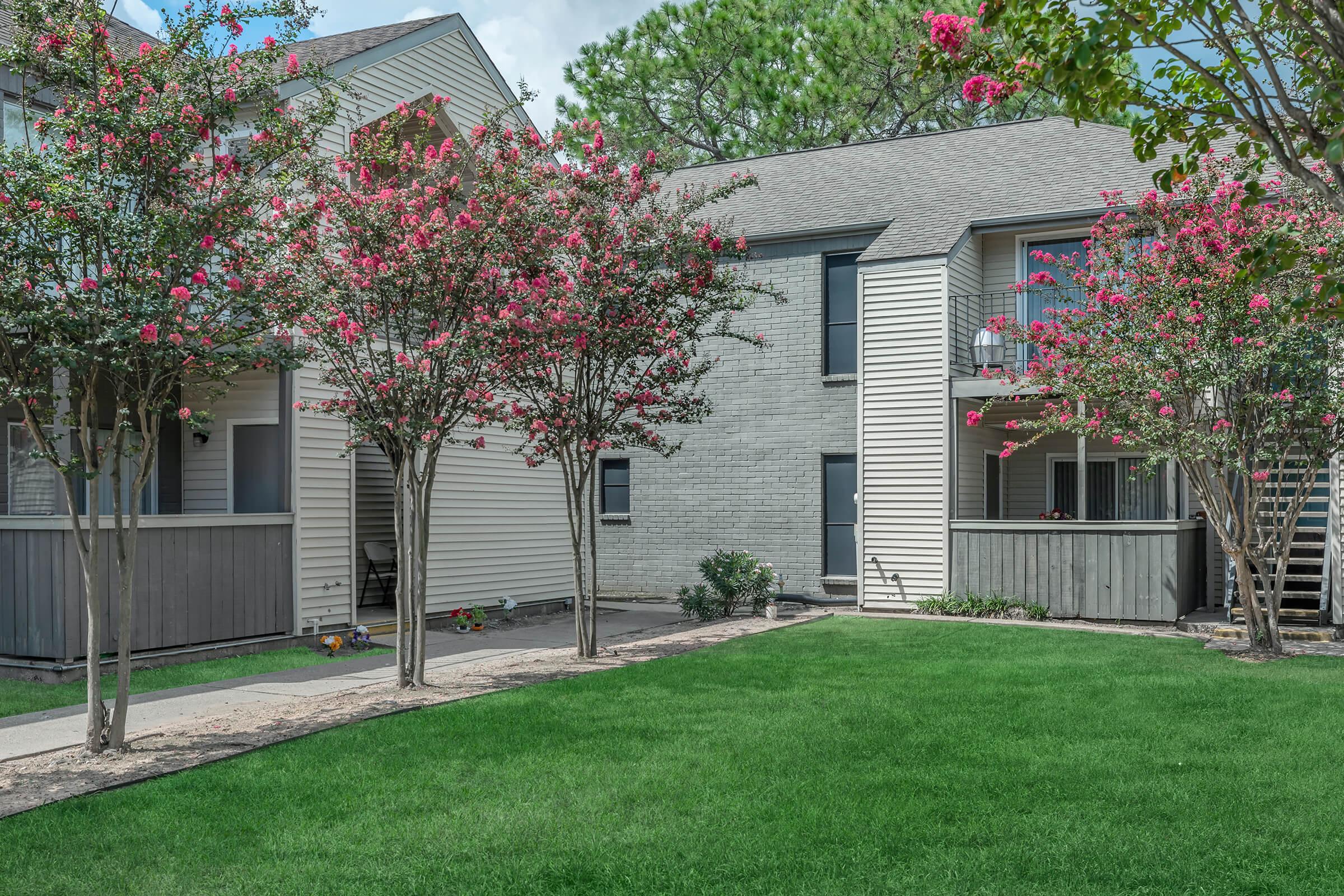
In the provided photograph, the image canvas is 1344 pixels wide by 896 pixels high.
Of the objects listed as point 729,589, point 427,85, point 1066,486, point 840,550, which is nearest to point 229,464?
point 427,85

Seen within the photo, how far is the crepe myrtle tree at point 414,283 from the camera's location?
Answer: 29.8ft

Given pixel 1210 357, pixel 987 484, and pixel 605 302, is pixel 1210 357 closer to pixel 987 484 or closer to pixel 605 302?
pixel 605 302

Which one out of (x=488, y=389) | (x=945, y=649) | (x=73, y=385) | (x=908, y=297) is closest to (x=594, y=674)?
(x=488, y=389)

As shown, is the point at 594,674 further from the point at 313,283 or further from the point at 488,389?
the point at 313,283

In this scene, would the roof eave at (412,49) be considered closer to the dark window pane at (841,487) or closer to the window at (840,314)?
the window at (840,314)

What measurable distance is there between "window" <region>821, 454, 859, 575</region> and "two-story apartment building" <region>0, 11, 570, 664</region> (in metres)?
4.23

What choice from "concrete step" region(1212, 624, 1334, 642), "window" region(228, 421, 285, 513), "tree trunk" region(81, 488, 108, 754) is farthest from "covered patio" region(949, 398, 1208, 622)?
"tree trunk" region(81, 488, 108, 754)

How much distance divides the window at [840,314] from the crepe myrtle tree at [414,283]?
9220 millimetres

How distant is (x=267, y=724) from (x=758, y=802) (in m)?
4.00

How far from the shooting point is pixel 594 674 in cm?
Result: 1029

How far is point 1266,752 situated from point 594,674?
5.41 m

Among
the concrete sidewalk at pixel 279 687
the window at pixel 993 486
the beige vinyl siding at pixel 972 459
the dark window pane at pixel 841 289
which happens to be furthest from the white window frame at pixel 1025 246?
the concrete sidewalk at pixel 279 687

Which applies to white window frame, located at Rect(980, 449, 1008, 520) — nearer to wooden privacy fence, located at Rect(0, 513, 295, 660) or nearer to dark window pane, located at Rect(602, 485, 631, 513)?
dark window pane, located at Rect(602, 485, 631, 513)

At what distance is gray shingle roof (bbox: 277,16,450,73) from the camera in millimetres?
14305
